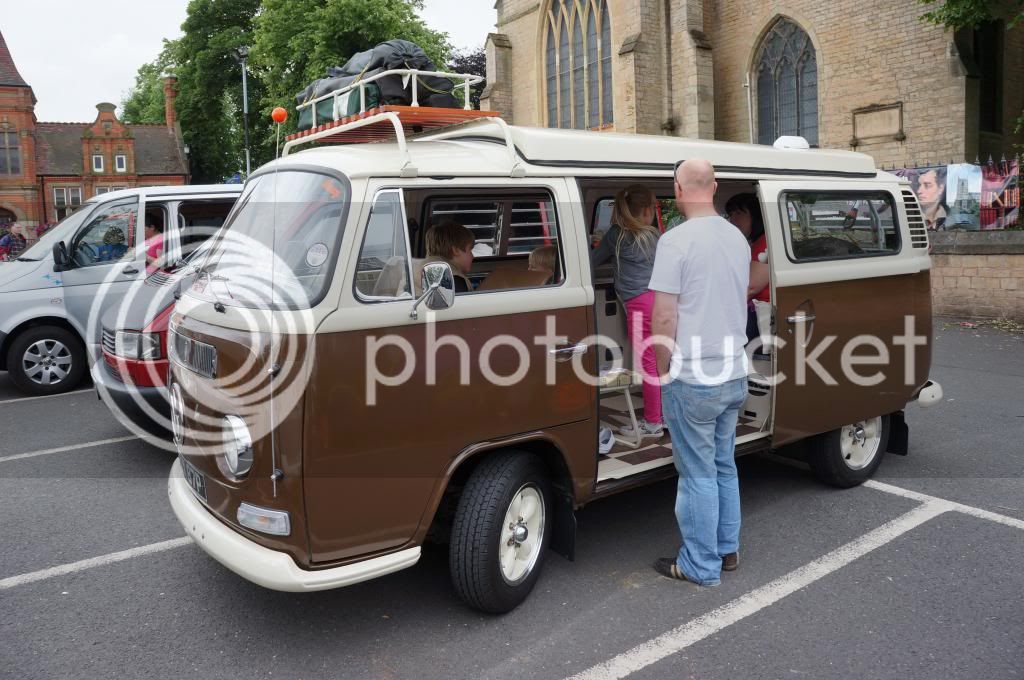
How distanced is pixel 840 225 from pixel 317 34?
95.2 feet

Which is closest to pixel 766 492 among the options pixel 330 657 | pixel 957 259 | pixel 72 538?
pixel 330 657

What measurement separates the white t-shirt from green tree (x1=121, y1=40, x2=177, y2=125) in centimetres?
6753

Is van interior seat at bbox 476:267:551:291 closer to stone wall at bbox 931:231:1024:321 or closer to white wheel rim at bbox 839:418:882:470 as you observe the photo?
white wheel rim at bbox 839:418:882:470

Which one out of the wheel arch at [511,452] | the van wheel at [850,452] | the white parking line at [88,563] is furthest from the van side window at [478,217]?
the van wheel at [850,452]

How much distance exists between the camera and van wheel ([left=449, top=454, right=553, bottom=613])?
3.82m

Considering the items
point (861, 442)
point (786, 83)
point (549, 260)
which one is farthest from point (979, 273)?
point (549, 260)

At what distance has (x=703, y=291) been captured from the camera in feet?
A: 13.8

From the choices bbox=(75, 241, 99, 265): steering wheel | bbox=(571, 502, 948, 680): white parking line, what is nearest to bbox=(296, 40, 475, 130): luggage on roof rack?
bbox=(571, 502, 948, 680): white parking line

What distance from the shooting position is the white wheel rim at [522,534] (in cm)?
401

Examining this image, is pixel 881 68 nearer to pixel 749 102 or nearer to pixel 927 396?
pixel 749 102

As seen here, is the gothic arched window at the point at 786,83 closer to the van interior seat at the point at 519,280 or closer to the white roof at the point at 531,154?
the white roof at the point at 531,154

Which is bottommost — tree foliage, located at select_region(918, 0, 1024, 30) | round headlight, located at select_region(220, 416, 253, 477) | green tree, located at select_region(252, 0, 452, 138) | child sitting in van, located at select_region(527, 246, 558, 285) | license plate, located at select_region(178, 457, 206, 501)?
license plate, located at select_region(178, 457, 206, 501)

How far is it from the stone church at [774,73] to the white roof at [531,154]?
54.2ft

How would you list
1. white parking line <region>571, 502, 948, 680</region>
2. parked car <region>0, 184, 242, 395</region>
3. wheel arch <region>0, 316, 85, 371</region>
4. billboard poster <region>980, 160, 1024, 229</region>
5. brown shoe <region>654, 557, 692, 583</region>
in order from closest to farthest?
white parking line <region>571, 502, 948, 680</region>
brown shoe <region>654, 557, 692, 583</region>
parked car <region>0, 184, 242, 395</region>
wheel arch <region>0, 316, 85, 371</region>
billboard poster <region>980, 160, 1024, 229</region>
